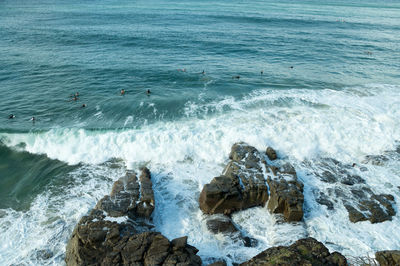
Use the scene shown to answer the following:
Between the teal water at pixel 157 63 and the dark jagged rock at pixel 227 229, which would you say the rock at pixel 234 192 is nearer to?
the dark jagged rock at pixel 227 229

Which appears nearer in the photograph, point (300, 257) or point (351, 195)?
point (300, 257)

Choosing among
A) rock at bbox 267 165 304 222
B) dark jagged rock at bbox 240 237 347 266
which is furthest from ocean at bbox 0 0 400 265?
dark jagged rock at bbox 240 237 347 266

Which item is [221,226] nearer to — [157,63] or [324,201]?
[324,201]

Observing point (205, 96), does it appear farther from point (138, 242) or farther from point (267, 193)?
point (138, 242)

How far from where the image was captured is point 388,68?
36281 mm

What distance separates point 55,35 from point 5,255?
1926 inches

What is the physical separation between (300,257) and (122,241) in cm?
762

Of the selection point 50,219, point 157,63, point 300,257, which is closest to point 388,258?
point 300,257

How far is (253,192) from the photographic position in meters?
14.3

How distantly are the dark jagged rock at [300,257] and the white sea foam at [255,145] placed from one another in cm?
175

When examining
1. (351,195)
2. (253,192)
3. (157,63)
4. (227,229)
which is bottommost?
(227,229)

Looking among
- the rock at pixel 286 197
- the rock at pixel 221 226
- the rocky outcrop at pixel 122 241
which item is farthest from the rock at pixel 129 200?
the rock at pixel 286 197

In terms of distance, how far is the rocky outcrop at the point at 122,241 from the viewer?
1036 centimetres

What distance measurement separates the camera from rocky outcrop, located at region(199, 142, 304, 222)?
13.7m
